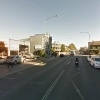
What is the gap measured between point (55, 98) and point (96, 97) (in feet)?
7.31

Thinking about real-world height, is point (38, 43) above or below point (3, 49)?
above

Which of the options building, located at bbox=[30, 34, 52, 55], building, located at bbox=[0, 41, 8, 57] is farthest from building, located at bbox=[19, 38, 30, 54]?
building, located at bbox=[0, 41, 8, 57]

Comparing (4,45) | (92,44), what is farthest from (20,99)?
(92,44)

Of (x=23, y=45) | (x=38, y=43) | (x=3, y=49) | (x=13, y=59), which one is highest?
(x=38, y=43)

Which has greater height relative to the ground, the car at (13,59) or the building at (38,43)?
the building at (38,43)

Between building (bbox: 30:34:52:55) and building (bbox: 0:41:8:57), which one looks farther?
building (bbox: 30:34:52:55)

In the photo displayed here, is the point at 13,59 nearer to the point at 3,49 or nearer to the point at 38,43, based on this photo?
the point at 3,49

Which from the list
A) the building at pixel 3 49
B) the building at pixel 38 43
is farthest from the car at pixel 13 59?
the building at pixel 38 43

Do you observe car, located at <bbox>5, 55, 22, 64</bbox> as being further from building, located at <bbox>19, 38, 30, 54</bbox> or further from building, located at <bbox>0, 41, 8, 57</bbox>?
building, located at <bbox>19, 38, 30, 54</bbox>

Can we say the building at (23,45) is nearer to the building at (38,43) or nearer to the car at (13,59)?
the building at (38,43)

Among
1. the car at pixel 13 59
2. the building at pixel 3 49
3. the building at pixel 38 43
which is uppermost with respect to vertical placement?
the building at pixel 38 43

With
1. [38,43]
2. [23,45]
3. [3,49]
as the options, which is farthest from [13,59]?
[38,43]

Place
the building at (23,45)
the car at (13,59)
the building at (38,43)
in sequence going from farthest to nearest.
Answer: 1. the building at (38,43)
2. the building at (23,45)
3. the car at (13,59)

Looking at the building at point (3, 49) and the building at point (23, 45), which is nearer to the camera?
the building at point (3, 49)
